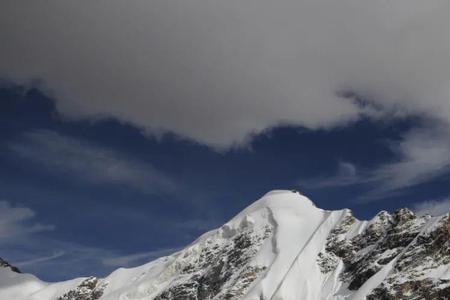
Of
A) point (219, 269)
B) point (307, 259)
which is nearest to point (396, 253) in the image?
point (307, 259)

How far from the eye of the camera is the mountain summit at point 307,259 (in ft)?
387

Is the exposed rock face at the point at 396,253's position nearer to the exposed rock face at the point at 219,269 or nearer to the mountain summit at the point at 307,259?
the mountain summit at the point at 307,259

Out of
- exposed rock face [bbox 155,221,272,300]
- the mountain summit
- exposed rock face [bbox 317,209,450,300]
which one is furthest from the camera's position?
exposed rock face [bbox 155,221,272,300]

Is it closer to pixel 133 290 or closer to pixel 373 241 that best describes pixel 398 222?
pixel 373 241

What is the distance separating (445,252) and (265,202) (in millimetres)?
85656

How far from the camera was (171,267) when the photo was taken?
194000 millimetres

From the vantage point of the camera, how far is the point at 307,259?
157 metres

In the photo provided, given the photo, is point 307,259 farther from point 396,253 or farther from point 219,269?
point 219,269

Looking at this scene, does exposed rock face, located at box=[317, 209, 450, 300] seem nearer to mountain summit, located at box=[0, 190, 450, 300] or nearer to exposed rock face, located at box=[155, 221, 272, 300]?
mountain summit, located at box=[0, 190, 450, 300]

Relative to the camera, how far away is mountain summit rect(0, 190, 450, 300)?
117875 millimetres

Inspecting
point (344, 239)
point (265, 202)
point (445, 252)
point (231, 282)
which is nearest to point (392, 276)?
point (445, 252)

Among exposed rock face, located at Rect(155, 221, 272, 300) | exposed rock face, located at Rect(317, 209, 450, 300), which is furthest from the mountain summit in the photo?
exposed rock face, located at Rect(155, 221, 272, 300)

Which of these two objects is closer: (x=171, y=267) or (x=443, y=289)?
(x=443, y=289)

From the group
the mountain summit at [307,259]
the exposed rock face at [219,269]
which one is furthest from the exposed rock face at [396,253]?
the exposed rock face at [219,269]
